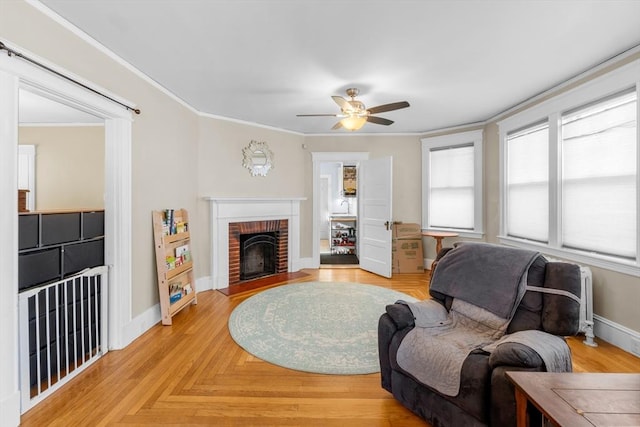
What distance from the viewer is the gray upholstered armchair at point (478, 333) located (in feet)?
4.32

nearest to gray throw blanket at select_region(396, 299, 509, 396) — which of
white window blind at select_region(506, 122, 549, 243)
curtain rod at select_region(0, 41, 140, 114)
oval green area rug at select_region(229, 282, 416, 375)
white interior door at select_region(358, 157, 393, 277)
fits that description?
oval green area rug at select_region(229, 282, 416, 375)

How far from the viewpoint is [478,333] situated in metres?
1.76

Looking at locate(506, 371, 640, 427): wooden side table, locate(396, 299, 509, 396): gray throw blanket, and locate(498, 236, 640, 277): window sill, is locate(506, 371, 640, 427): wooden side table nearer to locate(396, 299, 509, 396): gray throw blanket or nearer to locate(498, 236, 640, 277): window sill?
locate(396, 299, 509, 396): gray throw blanket

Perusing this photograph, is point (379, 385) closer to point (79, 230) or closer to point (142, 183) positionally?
point (79, 230)

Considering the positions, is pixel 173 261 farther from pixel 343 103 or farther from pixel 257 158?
pixel 343 103

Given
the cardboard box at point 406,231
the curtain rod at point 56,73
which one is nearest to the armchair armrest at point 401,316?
the curtain rod at point 56,73

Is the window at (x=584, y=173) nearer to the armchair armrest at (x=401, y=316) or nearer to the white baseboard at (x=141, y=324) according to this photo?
the armchair armrest at (x=401, y=316)

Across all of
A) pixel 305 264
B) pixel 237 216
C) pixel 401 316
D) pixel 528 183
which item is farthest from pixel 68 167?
pixel 528 183

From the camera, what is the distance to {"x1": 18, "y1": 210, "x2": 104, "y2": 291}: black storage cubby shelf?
185 centimetres

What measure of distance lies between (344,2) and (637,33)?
7.67 ft

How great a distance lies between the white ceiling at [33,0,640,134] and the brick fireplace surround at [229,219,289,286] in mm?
1905

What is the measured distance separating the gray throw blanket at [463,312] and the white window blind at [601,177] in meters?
1.50

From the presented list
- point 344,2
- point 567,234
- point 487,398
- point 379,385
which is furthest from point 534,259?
point 344,2

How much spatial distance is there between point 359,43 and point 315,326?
2.64m
